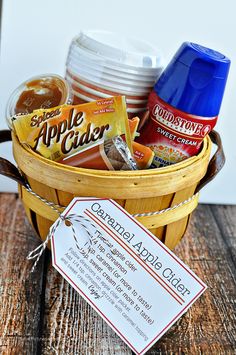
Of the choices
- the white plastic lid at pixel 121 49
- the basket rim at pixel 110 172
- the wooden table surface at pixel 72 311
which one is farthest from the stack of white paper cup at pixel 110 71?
the wooden table surface at pixel 72 311

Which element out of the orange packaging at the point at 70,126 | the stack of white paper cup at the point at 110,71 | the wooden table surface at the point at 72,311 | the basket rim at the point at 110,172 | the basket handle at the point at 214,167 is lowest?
the wooden table surface at the point at 72,311

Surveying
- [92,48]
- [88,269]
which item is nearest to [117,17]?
[92,48]

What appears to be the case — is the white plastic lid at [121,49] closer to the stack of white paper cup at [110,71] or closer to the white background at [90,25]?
the stack of white paper cup at [110,71]

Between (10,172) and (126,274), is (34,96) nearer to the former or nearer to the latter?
(10,172)

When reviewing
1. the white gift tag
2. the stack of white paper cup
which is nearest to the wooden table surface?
the white gift tag

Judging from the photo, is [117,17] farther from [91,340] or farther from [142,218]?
[91,340]

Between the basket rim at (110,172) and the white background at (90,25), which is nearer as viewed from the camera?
the basket rim at (110,172)

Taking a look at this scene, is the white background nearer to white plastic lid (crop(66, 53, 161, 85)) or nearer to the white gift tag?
white plastic lid (crop(66, 53, 161, 85))
